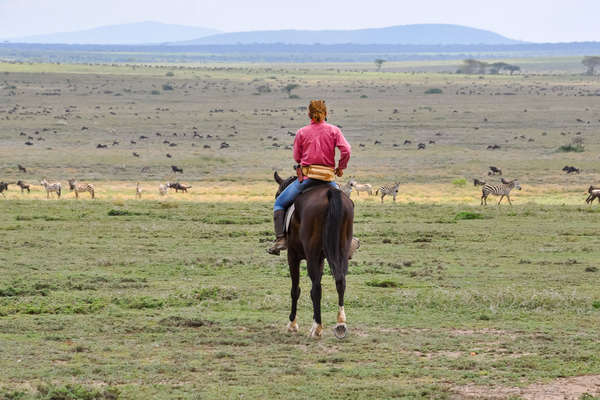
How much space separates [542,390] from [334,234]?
282cm

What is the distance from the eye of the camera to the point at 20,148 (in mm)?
50250

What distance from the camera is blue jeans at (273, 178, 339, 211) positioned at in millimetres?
10320

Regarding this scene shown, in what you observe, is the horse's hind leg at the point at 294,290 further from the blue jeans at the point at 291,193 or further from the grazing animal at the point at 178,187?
the grazing animal at the point at 178,187

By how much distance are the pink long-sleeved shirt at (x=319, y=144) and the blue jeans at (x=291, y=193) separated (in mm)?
211

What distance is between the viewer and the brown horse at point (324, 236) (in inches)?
386

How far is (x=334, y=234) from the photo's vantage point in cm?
982

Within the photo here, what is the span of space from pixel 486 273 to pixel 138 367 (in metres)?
7.88

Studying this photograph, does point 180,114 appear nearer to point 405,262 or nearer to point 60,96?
point 60,96

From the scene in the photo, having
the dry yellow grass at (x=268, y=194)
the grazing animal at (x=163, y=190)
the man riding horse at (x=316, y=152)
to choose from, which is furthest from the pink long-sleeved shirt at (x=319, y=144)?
the grazing animal at (x=163, y=190)

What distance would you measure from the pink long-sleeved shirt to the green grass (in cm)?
192

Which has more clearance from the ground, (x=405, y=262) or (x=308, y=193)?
(x=308, y=193)

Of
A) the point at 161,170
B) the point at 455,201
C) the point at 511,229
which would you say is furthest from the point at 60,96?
the point at 511,229

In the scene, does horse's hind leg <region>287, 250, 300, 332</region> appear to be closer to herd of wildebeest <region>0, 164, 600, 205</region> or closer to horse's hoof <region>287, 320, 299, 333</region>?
horse's hoof <region>287, 320, 299, 333</region>

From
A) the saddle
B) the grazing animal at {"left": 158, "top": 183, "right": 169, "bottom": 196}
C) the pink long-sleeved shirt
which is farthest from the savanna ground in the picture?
the pink long-sleeved shirt
